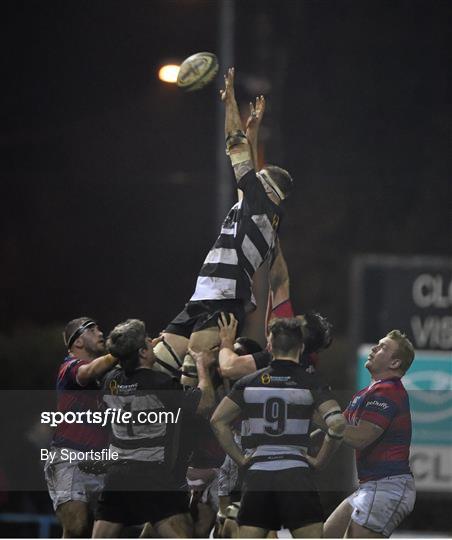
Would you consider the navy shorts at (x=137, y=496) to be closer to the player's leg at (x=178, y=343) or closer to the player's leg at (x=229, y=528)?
the player's leg at (x=229, y=528)

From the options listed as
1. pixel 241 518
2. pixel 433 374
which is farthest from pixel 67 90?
pixel 241 518

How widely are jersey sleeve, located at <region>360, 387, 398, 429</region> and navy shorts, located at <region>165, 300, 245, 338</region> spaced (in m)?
0.85

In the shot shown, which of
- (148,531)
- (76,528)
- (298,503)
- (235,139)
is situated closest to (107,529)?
(148,531)

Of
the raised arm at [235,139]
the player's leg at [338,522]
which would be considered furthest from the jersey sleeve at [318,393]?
the raised arm at [235,139]

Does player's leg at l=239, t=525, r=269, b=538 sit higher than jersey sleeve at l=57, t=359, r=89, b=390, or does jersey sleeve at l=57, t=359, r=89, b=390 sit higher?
jersey sleeve at l=57, t=359, r=89, b=390

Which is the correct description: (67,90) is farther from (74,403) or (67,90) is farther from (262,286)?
(74,403)

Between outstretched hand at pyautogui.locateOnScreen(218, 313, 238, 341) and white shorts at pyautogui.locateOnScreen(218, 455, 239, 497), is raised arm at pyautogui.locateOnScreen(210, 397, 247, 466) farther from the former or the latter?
white shorts at pyautogui.locateOnScreen(218, 455, 239, 497)

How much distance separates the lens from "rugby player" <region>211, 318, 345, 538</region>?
244 inches

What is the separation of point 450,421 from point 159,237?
4.22m

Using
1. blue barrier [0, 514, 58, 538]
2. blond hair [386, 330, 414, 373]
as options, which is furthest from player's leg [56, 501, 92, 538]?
blue barrier [0, 514, 58, 538]

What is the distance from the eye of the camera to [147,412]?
21.8 ft

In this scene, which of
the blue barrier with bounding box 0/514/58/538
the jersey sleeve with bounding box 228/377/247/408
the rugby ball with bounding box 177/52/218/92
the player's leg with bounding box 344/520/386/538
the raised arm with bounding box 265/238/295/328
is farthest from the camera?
the blue barrier with bounding box 0/514/58/538

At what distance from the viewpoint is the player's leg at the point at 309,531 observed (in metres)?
6.23

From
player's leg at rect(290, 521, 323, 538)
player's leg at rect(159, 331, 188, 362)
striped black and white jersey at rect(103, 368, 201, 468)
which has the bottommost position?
player's leg at rect(290, 521, 323, 538)
